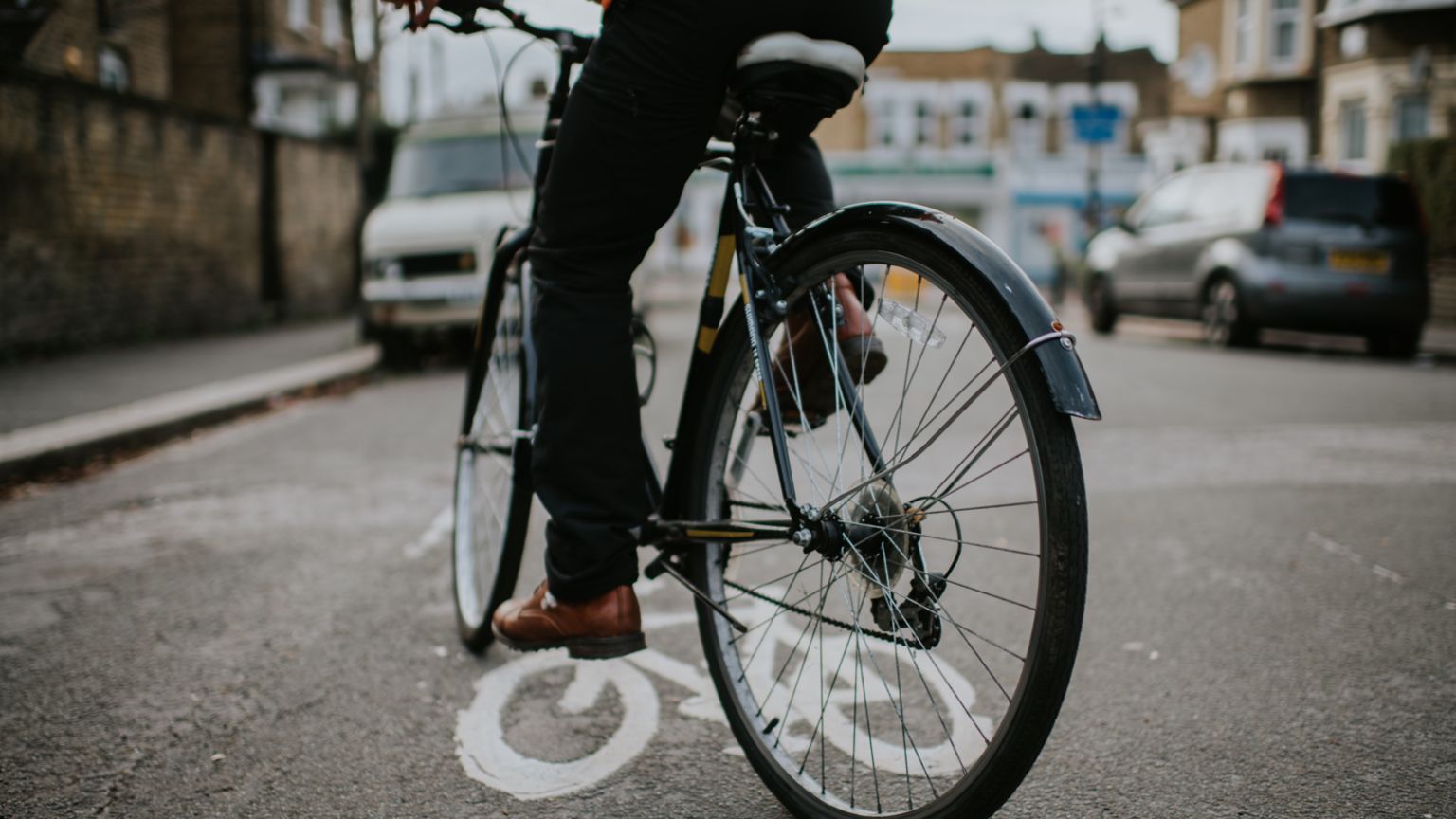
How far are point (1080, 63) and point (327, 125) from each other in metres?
29.7

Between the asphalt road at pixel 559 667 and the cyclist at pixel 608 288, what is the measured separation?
379 millimetres

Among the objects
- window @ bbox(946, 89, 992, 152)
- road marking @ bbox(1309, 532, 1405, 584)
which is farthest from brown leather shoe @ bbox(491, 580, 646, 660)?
window @ bbox(946, 89, 992, 152)

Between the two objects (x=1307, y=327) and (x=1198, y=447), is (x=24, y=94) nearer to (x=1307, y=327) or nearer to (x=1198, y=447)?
(x=1198, y=447)

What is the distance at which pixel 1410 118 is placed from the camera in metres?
21.7

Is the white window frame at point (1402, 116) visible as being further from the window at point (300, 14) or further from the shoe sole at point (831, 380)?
the window at point (300, 14)

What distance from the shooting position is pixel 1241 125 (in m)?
26.4

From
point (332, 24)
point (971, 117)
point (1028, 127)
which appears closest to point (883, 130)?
point (971, 117)

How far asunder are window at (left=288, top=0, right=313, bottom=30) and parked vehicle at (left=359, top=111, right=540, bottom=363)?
18002mm

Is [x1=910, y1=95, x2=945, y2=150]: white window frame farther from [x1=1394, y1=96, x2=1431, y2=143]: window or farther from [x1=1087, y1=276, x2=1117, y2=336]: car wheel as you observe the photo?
[x1=1087, y1=276, x2=1117, y2=336]: car wheel

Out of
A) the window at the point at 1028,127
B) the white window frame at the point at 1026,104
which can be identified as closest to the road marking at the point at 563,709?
the white window frame at the point at 1026,104

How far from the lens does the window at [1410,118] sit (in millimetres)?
21453

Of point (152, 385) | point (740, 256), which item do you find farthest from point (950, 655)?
point (152, 385)

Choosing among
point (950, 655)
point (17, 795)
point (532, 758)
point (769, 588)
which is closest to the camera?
point (17, 795)

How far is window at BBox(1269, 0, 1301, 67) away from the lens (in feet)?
84.8
